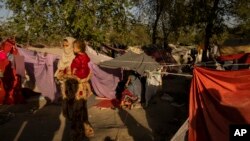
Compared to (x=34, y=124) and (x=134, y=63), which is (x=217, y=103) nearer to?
(x=34, y=124)

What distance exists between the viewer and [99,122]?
1023cm

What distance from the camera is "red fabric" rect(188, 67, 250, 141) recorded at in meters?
5.79

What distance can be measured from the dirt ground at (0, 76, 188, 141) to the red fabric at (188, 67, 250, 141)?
2.43m

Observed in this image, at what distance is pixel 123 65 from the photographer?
11695mm

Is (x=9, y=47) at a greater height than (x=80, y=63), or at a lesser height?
greater

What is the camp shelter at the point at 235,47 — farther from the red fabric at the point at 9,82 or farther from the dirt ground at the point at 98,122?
the red fabric at the point at 9,82

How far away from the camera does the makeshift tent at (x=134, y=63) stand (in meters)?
11.5

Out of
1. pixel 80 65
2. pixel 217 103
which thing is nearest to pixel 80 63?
pixel 80 65

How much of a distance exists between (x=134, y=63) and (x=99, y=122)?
236 centimetres

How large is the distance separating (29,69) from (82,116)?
5253 millimetres

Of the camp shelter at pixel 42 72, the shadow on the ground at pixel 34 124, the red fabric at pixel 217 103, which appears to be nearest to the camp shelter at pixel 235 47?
the camp shelter at pixel 42 72

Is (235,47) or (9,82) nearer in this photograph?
(9,82)

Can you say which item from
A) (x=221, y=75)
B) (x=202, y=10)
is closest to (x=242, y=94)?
(x=221, y=75)

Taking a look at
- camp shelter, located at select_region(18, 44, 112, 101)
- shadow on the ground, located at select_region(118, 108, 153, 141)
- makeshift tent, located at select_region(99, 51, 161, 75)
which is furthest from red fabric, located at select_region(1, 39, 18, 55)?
shadow on the ground, located at select_region(118, 108, 153, 141)
